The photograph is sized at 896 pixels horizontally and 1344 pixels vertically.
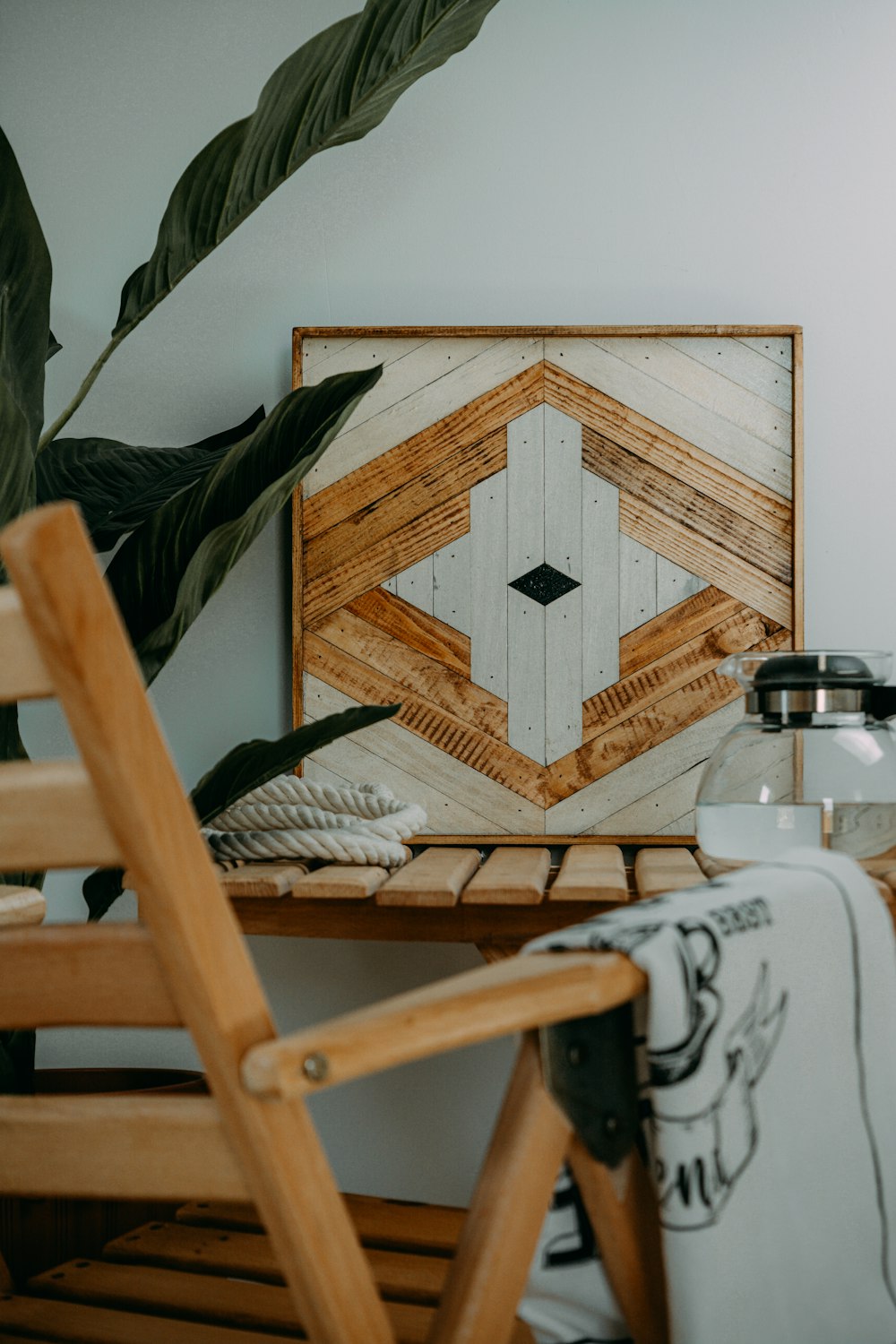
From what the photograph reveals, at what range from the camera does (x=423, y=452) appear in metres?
1.68

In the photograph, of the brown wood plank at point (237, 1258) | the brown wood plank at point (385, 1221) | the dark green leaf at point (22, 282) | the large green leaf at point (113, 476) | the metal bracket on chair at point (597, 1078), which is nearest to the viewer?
the metal bracket on chair at point (597, 1078)

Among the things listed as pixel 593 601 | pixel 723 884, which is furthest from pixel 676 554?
pixel 723 884

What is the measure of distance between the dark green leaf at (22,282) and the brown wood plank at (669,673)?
0.85 m

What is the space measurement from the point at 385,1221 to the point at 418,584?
875 millimetres

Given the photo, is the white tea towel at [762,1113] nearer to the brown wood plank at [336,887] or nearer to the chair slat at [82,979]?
the chair slat at [82,979]

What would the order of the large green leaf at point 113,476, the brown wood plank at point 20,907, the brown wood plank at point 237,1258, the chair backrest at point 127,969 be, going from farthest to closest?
the large green leaf at point 113,476 → the brown wood plank at point 237,1258 → the brown wood plank at point 20,907 → the chair backrest at point 127,969

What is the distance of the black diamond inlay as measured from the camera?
5.45 feet

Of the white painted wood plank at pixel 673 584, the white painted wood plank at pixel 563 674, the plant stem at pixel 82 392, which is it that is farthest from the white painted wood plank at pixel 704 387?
the plant stem at pixel 82 392

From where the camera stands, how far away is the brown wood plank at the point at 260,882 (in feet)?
3.80

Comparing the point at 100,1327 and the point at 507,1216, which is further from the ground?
the point at 507,1216

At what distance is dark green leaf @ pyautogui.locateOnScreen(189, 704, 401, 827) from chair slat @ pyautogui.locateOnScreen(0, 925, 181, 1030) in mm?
615

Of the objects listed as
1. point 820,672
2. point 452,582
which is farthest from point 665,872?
point 452,582

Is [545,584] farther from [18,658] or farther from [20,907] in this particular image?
[18,658]

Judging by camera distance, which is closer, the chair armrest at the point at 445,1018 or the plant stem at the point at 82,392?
the chair armrest at the point at 445,1018
